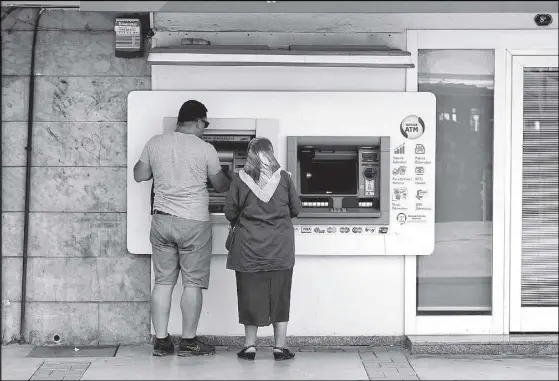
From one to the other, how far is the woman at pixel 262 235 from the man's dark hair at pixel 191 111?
1.49 feet

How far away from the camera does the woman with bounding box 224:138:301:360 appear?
A: 6.88m

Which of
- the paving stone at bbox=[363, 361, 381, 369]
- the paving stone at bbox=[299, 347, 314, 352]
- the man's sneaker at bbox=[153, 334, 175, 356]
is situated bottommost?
the paving stone at bbox=[363, 361, 381, 369]

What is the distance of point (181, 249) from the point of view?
7.14 m

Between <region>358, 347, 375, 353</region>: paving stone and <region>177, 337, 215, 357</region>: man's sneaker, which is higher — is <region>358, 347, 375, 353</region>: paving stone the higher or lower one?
the lower one

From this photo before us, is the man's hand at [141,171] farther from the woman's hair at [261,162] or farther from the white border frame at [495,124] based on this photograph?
the white border frame at [495,124]

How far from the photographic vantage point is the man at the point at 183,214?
7082 mm

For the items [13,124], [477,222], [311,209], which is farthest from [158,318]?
[477,222]

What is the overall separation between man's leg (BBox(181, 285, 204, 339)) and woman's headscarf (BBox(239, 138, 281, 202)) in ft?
2.79

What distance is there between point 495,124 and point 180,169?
2.29m

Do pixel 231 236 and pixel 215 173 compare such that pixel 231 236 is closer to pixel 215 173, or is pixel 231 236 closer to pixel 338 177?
pixel 215 173

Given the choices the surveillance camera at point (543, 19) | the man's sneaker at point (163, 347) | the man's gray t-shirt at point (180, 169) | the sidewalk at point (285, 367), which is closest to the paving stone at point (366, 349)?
the sidewalk at point (285, 367)

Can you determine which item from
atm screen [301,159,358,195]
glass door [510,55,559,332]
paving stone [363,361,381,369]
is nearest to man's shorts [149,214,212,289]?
atm screen [301,159,358,195]

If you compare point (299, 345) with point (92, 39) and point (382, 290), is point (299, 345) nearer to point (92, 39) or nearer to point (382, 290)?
point (382, 290)

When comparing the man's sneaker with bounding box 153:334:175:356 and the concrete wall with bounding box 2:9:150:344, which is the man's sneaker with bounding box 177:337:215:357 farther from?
the concrete wall with bounding box 2:9:150:344
